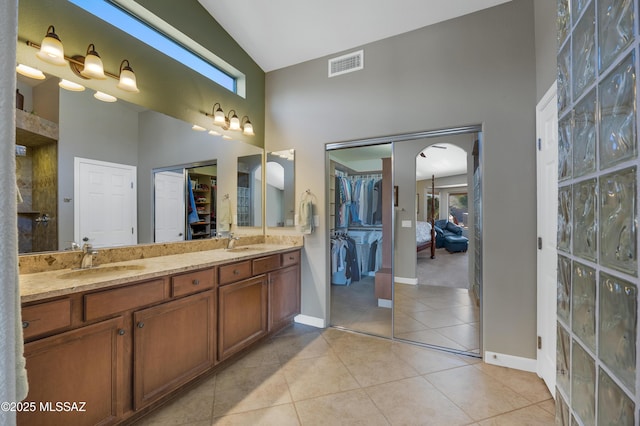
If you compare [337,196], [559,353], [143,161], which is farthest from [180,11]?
[559,353]

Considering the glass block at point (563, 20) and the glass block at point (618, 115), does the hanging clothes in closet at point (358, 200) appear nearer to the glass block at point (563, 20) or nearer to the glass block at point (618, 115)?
the glass block at point (563, 20)

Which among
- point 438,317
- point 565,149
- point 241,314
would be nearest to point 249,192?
point 241,314

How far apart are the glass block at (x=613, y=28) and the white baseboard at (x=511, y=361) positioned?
2405 mm

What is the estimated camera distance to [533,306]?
2143 millimetres

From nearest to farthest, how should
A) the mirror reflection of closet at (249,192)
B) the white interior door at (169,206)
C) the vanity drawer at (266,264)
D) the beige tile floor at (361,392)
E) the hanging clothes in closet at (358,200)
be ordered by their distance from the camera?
the beige tile floor at (361,392) → the white interior door at (169,206) → the vanity drawer at (266,264) → the mirror reflection of closet at (249,192) → the hanging clothes in closet at (358,200)

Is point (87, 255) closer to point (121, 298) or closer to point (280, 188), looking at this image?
point (121, 298)

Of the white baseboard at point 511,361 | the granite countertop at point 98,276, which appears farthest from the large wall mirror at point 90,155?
the white baseboard at point 511,361

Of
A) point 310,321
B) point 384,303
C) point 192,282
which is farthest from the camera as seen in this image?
point 384,303

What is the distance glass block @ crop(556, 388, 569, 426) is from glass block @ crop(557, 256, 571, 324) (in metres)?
0.21

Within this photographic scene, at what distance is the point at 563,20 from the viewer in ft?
2.46

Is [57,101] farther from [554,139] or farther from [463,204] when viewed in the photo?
[463,204]

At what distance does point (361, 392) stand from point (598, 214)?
187 centimetres

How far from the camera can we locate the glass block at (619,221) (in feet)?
1.57

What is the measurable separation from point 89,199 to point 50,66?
2.77 ft
